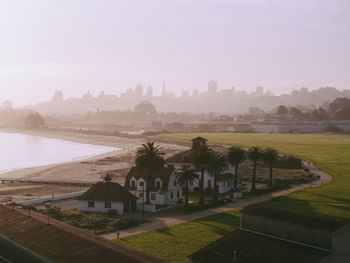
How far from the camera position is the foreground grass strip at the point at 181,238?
2990 cm

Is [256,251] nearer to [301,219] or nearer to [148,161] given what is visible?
[301,219]

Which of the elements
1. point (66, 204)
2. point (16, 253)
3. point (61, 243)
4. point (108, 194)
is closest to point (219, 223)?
point (108, 194)

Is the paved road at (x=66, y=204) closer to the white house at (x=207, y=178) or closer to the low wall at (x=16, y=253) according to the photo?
the white house at (x=207, y=178)

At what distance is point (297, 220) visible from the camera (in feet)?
81.5

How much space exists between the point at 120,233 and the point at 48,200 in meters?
16.7

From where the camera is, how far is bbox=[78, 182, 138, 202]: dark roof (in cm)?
4331

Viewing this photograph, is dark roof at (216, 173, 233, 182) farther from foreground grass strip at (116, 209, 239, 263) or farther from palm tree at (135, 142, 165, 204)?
foreground grass strip at (116, 209, 239, 263)

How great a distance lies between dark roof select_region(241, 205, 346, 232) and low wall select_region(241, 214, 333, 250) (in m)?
0.28

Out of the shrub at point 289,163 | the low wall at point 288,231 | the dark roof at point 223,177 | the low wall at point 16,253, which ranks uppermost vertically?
the low wall at point 16,253

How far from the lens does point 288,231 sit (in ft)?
80.7

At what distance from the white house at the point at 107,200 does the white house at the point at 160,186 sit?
4.76 meters

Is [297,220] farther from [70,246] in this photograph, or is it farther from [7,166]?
[7,166]

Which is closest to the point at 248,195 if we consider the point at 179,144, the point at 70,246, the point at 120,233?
the point at 120,233

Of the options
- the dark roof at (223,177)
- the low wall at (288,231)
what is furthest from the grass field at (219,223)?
the dark roof at (223,177)
